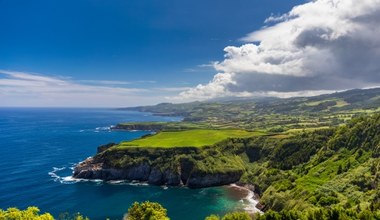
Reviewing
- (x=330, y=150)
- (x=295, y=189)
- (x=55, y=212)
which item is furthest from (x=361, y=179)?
(x=55, y=212)

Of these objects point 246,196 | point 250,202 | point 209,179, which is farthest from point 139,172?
point 250,202

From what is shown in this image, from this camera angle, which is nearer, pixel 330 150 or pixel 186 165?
pixel 330 150

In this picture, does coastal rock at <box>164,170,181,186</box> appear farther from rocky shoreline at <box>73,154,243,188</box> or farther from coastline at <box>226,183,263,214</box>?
coastline at <box>226,183,263,214</box>

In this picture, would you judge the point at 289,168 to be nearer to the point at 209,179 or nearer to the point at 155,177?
the point at 209,179

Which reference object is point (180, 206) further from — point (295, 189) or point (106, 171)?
point (106, 171)

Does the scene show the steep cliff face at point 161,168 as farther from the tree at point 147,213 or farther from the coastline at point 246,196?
the tree at point 147,213

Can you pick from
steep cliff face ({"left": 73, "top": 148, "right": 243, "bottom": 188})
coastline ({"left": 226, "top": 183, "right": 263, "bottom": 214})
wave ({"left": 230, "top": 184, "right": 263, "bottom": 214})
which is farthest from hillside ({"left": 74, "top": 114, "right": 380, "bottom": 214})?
coastline ({"left": 226, "top": 183, "right": 263, "bottom": 214})
